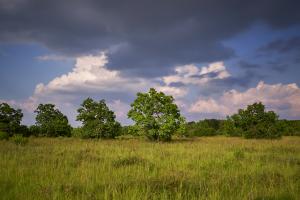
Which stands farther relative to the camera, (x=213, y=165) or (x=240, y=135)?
(x=240, y=135)

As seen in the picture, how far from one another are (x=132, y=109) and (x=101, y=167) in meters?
23.4

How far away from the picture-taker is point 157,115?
34.3 meters

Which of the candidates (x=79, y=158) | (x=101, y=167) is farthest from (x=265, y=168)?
(x=79, y=158)

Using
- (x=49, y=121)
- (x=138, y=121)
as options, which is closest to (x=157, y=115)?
(x=138, y=121)

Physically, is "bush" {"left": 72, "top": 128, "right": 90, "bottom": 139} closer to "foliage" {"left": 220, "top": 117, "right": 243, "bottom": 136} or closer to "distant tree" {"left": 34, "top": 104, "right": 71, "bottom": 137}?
"distant tree" {"left": 34, "top": 104, "right": 71, "bottom": 137}

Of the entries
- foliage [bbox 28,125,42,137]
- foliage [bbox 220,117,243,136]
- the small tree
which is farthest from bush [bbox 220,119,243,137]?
foliage [bbox 28,125,42,137]

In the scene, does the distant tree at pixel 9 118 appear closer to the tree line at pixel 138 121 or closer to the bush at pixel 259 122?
the tree line at pixel 138 121

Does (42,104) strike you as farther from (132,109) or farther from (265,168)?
(265,168)

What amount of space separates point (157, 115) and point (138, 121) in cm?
212

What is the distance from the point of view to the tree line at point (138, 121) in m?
34.0

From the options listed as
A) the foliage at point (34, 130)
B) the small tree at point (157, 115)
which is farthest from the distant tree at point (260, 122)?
the foliage at point (34, 130)

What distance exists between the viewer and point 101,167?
11609 mm

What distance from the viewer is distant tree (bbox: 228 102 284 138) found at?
3875 centimetres

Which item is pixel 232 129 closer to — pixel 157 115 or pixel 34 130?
pixel 157 115
